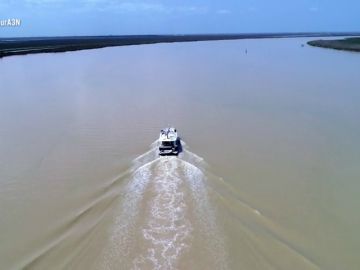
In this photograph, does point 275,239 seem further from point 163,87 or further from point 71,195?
point 163,87

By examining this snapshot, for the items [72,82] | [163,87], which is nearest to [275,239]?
[163,87]

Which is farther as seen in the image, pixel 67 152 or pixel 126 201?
pixel 67 152

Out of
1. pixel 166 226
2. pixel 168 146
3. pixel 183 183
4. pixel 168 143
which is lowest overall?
pixel 166 226

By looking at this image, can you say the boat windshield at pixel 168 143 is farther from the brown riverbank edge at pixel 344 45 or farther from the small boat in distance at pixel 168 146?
the brown riverbank edge at pixel 344 45

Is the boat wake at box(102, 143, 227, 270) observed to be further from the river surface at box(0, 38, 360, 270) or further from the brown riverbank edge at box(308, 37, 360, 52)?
the brown riverbank edge at box(308, 37, 360, 52)

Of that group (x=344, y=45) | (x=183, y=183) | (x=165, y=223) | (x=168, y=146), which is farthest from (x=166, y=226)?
(x=344, y=45)

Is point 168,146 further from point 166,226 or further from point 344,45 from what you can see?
point 344,45
